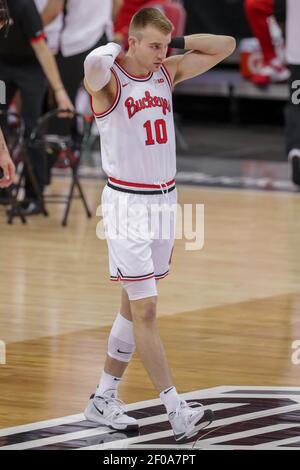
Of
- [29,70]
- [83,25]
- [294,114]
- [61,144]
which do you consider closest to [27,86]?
[29,70]

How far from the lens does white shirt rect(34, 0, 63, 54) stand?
11.4m

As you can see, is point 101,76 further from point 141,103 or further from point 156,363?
point 156,363

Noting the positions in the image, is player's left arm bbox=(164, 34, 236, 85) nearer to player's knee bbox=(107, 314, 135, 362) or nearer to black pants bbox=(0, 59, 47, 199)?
player's knee bbox=(107, 314, 135, 362)

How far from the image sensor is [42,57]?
1012 centimetres

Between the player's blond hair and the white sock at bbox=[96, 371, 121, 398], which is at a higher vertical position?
the player's blond hair

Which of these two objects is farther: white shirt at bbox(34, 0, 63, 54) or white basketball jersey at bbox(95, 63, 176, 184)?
white shirt at bbox(34, 0, 63, 54)

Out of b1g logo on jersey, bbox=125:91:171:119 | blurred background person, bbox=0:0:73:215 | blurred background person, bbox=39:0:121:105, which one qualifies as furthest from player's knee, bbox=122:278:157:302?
blurred background person, bbox=39:0:121:105

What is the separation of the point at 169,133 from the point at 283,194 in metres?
6.60

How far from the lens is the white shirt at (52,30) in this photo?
37.5 ft

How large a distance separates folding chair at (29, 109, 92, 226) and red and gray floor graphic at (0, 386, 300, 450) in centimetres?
451

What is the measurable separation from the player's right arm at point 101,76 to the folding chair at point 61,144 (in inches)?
179

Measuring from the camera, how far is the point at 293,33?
1199 cm

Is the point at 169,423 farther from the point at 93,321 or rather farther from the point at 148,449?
the point at 93,321

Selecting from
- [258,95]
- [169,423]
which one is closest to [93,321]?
[169,423]
